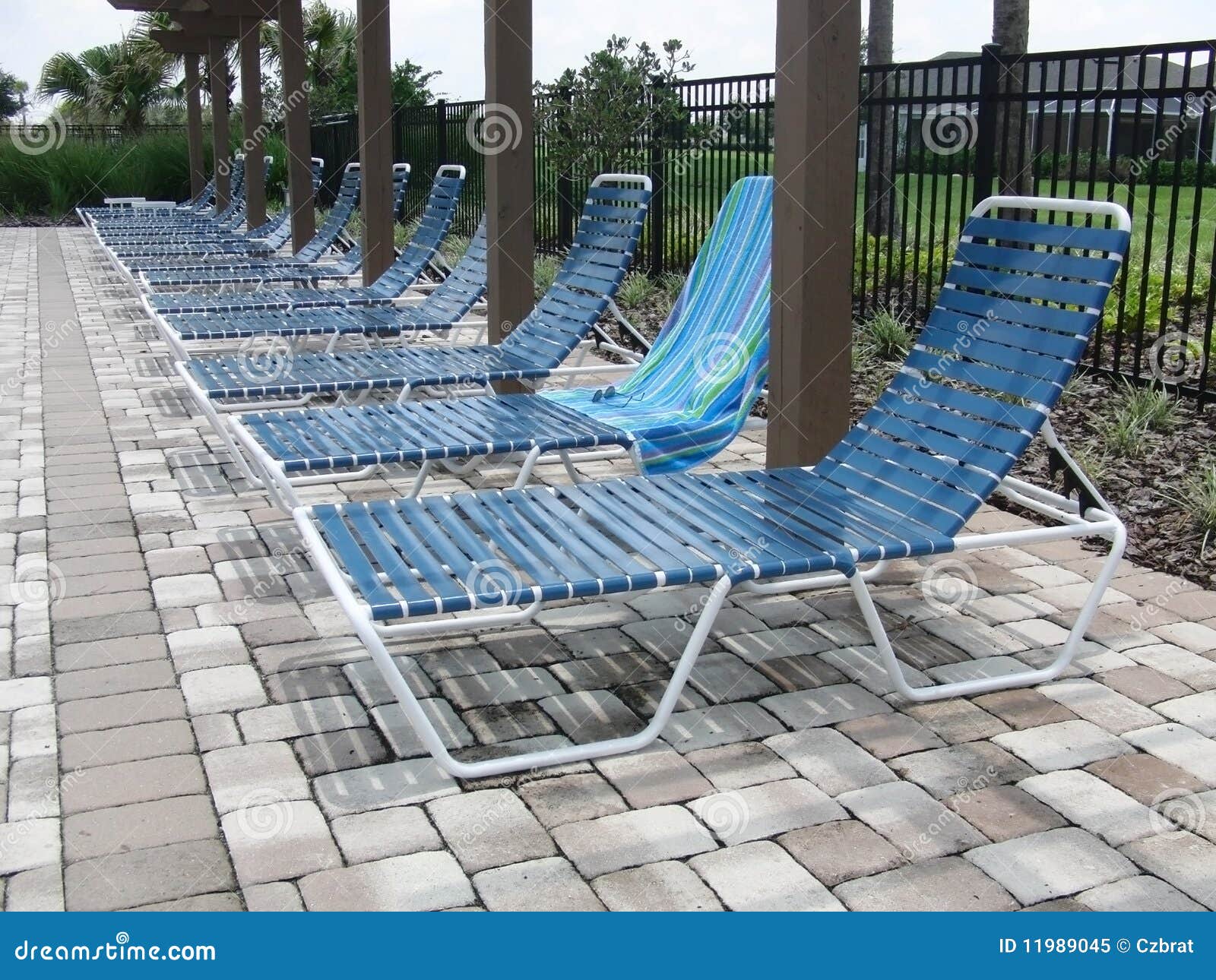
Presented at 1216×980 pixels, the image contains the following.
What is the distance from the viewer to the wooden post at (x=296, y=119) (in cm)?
1136

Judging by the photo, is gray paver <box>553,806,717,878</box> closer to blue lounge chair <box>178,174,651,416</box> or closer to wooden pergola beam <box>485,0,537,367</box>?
blue lounge chair <box>178,174,651,416</box>

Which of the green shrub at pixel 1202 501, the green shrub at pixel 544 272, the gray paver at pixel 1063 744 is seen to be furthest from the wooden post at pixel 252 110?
the gray paver at pixel 1063 744

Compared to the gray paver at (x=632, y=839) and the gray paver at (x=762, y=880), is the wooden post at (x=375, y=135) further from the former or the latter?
the gray paver at (x=762, y=880)

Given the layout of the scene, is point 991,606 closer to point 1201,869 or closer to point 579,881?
point 1201,869

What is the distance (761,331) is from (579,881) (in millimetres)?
2591

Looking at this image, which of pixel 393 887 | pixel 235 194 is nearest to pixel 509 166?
pixel 393 887

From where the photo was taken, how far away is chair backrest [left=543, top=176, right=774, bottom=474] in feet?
14.8

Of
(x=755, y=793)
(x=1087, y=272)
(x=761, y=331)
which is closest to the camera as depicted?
(x=755, y=793)

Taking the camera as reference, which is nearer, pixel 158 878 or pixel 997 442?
pixel 158 878

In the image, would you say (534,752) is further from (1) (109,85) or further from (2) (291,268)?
(1) (109,85)

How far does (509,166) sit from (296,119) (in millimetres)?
6134

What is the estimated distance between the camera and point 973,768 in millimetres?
2908

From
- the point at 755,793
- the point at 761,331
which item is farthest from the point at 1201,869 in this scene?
the point at 761,331

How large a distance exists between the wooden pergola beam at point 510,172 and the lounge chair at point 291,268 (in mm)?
2729
